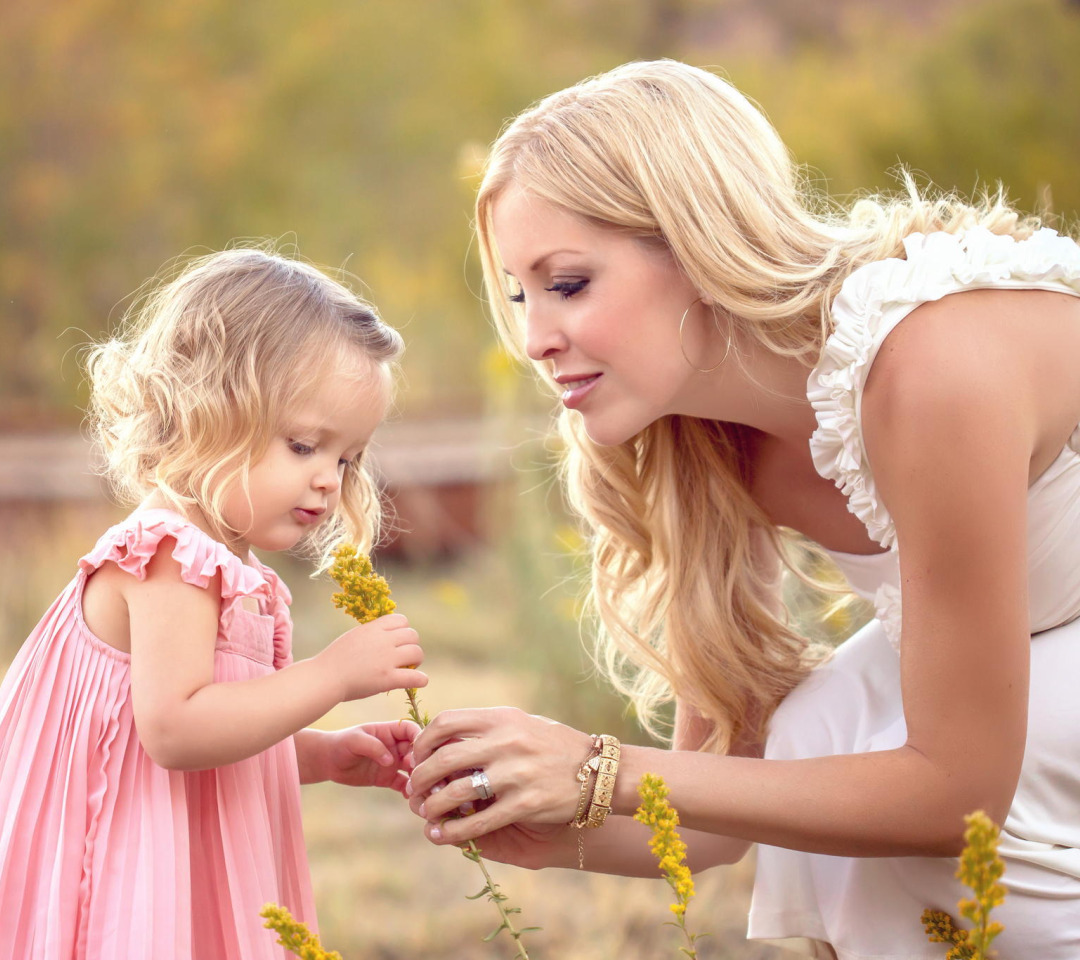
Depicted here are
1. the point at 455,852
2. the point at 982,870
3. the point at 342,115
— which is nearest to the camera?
the point at 982,870

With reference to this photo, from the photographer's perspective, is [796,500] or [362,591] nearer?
[362,591]

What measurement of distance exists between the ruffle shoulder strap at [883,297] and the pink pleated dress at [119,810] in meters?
0.81

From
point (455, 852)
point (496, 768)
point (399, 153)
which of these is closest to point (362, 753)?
point (496, 768)

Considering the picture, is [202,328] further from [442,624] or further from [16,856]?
[442,624]

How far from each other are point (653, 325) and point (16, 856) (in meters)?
1.08

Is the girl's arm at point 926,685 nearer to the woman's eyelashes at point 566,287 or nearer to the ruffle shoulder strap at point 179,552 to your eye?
the ruffle shoulder strap at point 179,552

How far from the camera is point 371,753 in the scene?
67.8 inches

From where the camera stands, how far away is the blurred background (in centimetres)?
592

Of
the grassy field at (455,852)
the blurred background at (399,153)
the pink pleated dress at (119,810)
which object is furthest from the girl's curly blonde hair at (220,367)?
the blurred background at (399,153)

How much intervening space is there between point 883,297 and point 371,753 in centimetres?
95

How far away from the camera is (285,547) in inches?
64.8

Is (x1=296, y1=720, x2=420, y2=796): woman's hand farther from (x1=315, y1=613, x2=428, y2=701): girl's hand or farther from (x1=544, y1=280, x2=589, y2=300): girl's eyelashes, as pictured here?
(x1=544, y1=280, x2=589, y2=300): girl's eyelashes

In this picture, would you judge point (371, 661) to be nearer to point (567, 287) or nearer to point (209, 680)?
point (209, 680)

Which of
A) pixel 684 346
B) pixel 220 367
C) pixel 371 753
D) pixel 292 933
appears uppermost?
pixel 684 346
